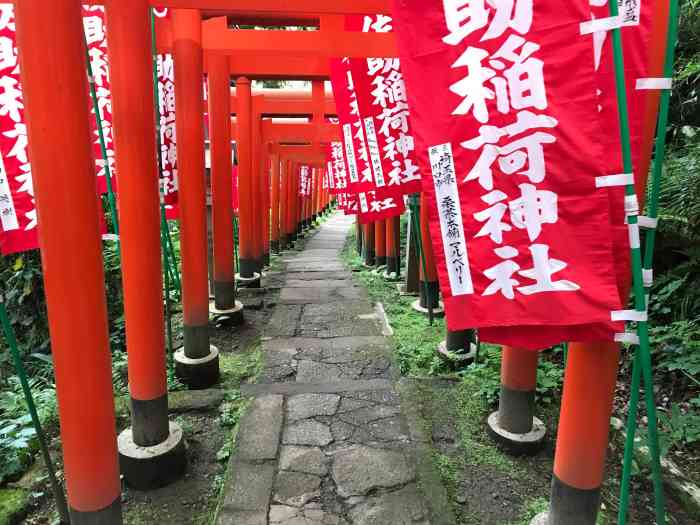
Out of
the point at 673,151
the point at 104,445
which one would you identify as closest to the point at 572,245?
the point at 104,445

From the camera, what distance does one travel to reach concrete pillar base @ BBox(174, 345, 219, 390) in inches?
209

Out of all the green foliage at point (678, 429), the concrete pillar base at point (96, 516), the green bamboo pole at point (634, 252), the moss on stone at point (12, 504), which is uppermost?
the green bamboo pole at point (634, 252)

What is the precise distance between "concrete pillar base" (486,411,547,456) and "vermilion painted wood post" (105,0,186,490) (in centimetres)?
267

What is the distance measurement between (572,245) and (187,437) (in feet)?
12.2

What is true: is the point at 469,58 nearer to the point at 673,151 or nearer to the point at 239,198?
the point at 673,151

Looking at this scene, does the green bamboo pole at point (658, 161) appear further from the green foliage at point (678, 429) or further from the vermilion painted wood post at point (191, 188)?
the vermilion painted wood post at point (191, 188)

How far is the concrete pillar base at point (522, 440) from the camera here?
4090 mm

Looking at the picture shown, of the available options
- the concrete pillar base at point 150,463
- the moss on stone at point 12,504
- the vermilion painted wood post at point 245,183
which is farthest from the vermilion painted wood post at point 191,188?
the vermilion painted wood post at point 245,183

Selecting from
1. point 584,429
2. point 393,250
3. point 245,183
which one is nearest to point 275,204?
point 393,250

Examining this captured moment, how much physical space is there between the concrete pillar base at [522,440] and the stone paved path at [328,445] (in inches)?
27.5

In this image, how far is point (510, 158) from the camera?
2.22 m

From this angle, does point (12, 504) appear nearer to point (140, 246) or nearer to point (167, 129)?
point (140, 246)

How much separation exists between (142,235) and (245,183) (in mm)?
6566

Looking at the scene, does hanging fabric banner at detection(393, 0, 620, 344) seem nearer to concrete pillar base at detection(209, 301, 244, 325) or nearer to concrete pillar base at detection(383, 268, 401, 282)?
concrete pillar base at detection(209, 301, 244, 325)
